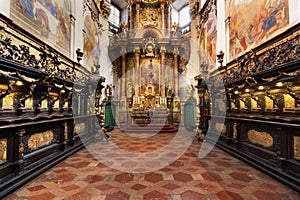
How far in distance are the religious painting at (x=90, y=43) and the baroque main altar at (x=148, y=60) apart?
335 centimetres

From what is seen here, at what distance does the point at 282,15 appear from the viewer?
359 centimetres

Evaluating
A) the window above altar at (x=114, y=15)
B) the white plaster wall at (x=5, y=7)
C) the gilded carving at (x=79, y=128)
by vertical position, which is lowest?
the gilded carving at (x=79, y=128)

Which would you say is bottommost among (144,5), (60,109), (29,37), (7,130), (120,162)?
(120,162)

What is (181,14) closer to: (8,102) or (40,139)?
(40,139)

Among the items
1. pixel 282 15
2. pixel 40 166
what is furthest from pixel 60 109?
pixel 282 15

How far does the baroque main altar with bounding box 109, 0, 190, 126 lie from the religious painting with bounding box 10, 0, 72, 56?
22.6ft

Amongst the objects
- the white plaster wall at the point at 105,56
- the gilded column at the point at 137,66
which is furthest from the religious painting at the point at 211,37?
the white plaster wall at the point at 105,56

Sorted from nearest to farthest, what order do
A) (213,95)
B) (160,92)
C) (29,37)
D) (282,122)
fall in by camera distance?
A: (282,122) < (29,37) < (213,95) < (160,92)

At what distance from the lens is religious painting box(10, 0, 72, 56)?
12.3 feet

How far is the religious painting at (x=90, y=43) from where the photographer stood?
8289 mm

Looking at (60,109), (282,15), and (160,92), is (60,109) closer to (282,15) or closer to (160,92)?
(282,15)

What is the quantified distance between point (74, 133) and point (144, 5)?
1291 cm

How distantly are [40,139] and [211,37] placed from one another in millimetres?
8221

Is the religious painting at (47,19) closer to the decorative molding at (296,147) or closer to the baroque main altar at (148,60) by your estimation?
the decorative molding at (296,147)
